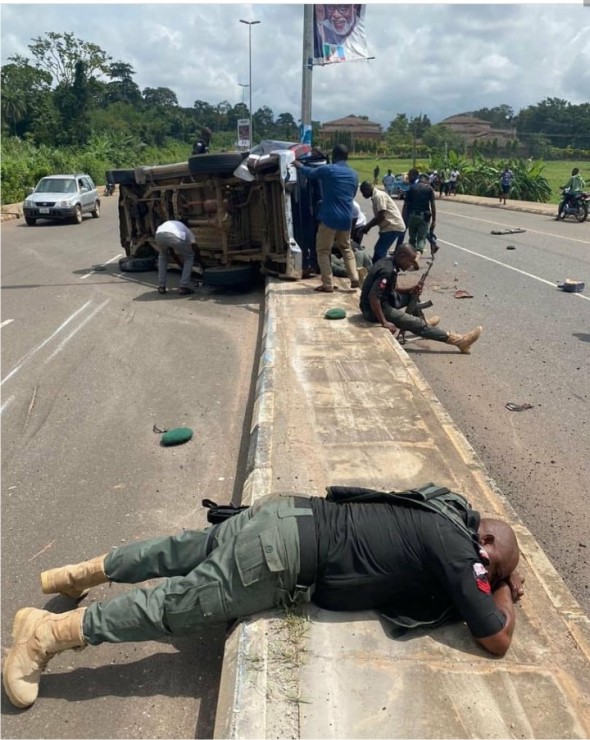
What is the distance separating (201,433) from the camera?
5.51 m

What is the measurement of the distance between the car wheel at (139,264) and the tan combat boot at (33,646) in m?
10.1

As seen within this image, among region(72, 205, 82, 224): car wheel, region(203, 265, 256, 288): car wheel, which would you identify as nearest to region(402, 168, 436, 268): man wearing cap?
region(203, 265, 256, 288): car wheel

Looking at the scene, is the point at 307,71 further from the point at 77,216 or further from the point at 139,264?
the point at 77,216

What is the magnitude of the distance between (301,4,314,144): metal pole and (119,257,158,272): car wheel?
602 cm

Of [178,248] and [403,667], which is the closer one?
[403,667]

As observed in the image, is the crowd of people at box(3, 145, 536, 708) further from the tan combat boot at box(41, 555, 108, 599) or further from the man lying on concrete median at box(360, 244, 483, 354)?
the man lying on concrete median at box(360, 244, 483, 354)

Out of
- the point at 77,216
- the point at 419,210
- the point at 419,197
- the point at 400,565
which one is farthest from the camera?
the point at 77,216

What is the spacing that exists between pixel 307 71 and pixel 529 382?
442 inches

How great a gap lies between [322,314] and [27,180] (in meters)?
26.0

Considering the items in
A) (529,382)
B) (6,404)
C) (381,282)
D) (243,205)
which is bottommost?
(6,404)

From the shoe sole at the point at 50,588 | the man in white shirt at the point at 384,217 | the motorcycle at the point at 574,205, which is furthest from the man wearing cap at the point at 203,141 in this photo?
the motorcycle at the point at 574,205

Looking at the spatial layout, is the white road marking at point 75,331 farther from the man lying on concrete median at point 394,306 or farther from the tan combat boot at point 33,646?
the tan combat boot at point 33,646

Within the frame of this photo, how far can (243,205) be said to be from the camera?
10.5 metres

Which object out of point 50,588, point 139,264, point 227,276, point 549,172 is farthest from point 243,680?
point 549,172
